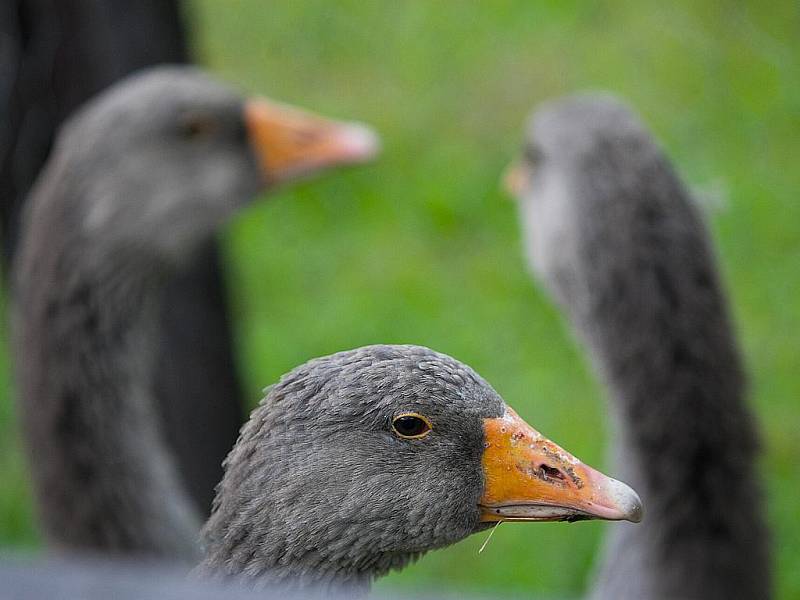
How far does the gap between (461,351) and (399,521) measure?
3219 mm

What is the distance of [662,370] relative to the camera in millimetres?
2916

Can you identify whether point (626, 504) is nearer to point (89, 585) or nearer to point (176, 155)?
point (89, 585)

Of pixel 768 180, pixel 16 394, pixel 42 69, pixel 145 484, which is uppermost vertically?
pixel 42 69

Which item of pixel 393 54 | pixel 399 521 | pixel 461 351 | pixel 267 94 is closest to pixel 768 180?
→ pixel 461 351

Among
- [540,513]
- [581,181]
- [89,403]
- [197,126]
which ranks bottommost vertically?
[540,513]

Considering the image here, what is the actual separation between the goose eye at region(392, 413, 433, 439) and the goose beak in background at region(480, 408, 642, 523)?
0.10m

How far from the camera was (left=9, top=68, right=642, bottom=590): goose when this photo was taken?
197cm

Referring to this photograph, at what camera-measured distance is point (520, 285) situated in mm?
5629

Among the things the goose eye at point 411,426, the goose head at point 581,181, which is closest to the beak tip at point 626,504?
the goose eye at point 411,426

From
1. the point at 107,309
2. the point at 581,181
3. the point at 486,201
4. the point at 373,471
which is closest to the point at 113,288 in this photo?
the point at 107,309

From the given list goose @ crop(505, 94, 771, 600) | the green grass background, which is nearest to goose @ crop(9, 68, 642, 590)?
goose @ crop(505, 94, 771, 600)

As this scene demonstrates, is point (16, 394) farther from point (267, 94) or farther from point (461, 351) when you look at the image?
point (267, 94)

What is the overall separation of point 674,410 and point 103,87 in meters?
2.01

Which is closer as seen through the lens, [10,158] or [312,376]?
[312,376]
